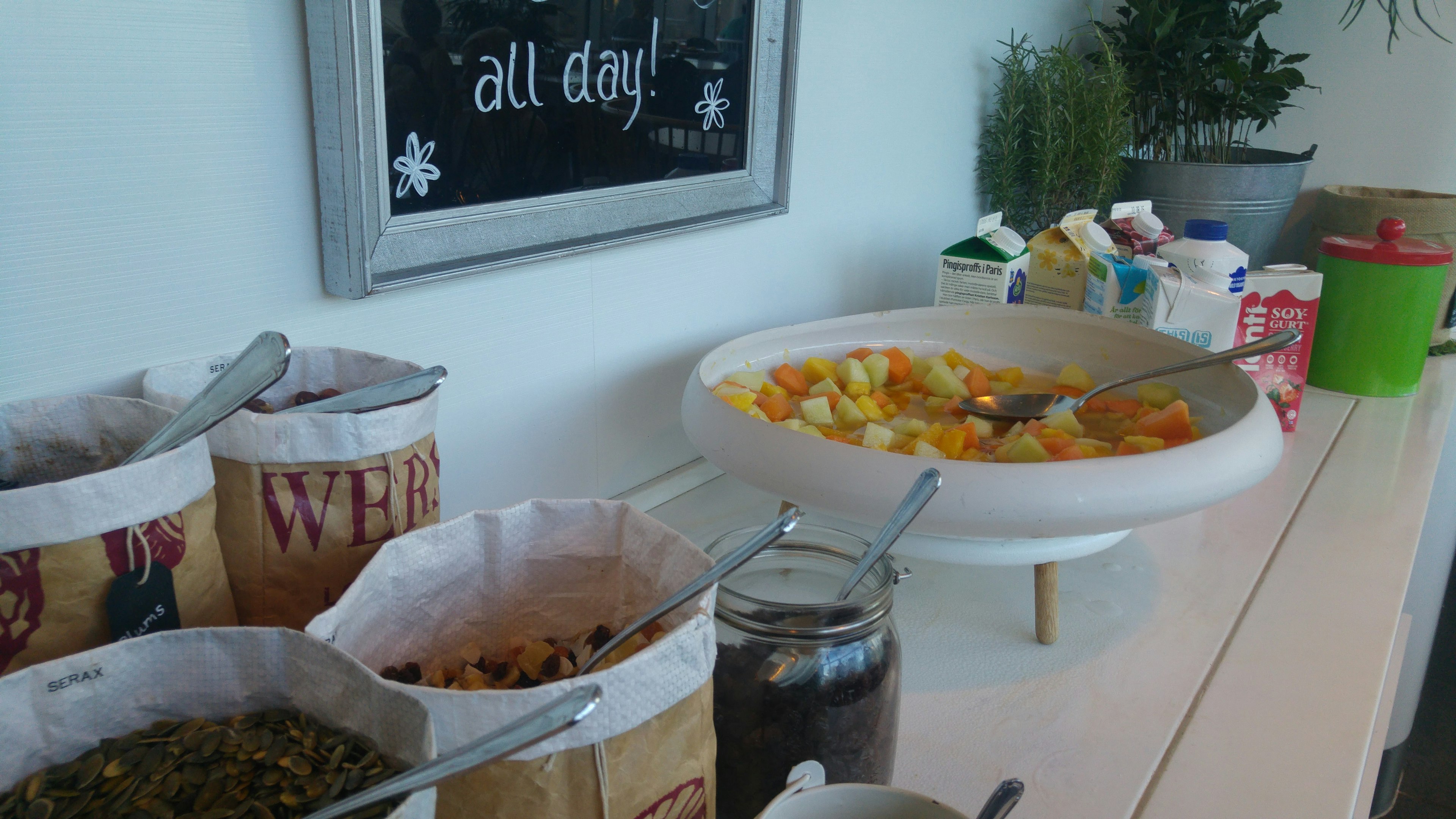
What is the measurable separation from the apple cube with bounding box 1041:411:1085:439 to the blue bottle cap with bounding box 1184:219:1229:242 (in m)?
0.44

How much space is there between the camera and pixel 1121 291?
1193 mm

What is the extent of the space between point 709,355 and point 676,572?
1.48 ft

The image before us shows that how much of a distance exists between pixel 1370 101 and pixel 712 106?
144 cm

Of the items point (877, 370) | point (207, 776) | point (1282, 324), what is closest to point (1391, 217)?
point (1282, 324)

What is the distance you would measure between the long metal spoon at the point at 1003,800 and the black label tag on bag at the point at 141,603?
1.30ft

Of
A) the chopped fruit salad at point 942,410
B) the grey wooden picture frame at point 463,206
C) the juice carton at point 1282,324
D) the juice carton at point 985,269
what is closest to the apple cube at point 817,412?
the chopped fruit salad at point 942,410

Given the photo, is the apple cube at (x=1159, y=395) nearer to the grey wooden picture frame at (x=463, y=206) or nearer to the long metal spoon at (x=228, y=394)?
the grey wooden picture frame at (x=463, y=206)

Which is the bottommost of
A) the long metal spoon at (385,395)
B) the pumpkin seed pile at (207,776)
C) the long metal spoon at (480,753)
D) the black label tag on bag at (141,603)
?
the pumpkin seed pile at (207,776)

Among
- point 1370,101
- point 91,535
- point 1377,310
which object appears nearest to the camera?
point 91,535

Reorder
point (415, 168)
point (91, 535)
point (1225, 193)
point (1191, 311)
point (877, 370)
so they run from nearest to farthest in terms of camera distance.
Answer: point (91, 535)
point (415, 168)
point (877, 370)
point (1191, 311)
point (1225, 193)

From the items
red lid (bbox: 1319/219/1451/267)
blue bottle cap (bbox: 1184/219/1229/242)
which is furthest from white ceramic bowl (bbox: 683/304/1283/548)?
red lid (bbox: 1319/219/1451/267)

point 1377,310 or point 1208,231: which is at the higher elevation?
point 1208,231

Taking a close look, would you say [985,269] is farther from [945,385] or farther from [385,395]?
[385,395]

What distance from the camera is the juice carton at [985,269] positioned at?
47.0 inches
